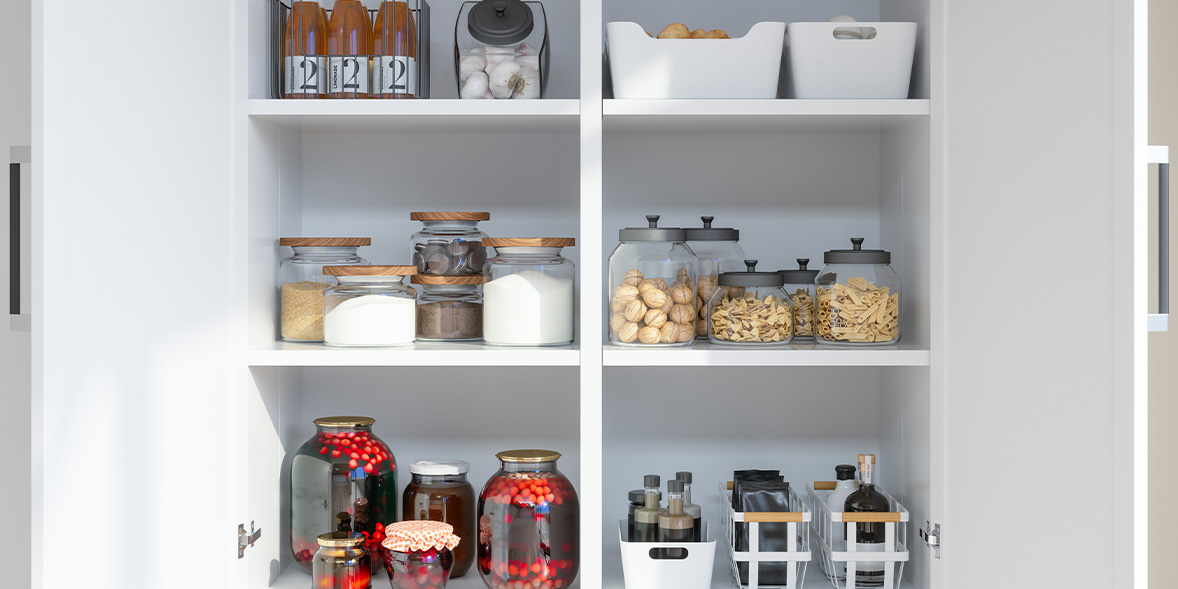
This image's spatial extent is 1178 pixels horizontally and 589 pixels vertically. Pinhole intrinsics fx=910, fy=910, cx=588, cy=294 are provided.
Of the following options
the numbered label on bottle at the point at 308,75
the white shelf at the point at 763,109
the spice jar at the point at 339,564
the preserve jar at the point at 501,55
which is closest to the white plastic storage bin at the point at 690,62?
the white shelf at the point at 763,109

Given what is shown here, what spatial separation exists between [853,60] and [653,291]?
1.58 ft

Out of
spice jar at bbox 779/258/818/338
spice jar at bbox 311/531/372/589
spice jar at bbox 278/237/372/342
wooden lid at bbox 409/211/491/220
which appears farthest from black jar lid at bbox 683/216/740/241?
spice jar at bbox 311/531/372/589

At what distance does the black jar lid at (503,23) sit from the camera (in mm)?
1445

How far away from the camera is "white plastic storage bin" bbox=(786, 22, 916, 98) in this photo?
1.43 m

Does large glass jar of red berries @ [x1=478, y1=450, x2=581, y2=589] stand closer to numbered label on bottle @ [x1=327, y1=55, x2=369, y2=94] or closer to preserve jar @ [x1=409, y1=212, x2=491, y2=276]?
preserve jar @ [x1=409, y1=212, x2=491, y2=276]

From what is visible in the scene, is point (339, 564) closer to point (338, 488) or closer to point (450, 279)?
point (338, 488)

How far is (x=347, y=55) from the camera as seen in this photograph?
57.3 inches

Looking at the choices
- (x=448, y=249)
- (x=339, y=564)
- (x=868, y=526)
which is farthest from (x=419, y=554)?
(x=868, y=526)

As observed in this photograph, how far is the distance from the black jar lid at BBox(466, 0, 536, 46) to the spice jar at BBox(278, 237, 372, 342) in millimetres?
398

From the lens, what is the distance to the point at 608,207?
171cm
